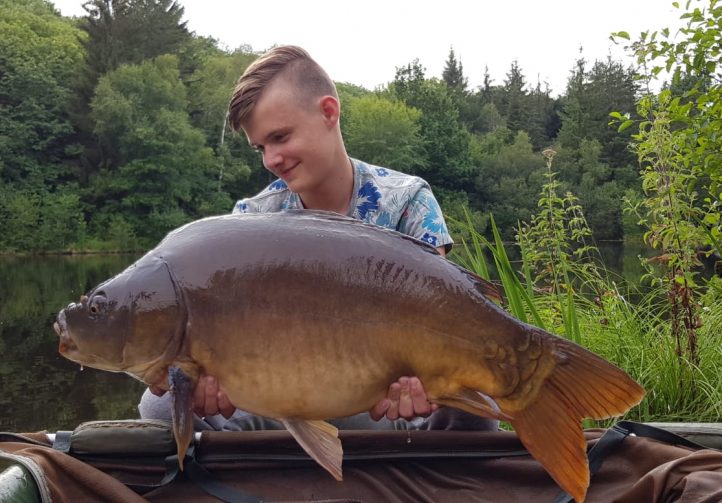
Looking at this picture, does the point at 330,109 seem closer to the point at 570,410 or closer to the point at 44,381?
the point at 570,410

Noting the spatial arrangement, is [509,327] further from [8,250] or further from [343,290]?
[8,250]

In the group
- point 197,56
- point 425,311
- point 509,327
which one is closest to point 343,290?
Result: point 425,311

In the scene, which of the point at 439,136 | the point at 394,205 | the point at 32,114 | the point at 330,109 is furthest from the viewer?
the point at 439,136

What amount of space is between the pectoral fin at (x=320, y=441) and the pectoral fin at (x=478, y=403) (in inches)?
9.5

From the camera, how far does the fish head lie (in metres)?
1.34

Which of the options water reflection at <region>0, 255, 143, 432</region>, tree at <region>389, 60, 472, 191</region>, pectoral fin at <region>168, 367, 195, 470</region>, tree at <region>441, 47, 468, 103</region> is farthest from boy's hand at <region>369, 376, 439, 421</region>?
tree at <region>441, 47, 468, 103</region>

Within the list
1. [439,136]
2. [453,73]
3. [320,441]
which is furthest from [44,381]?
[453,73]

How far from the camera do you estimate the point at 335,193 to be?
7.07 ft

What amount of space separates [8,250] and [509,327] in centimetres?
2374

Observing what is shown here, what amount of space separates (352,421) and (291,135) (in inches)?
32.1

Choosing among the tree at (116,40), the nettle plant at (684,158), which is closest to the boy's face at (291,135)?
the nettle plant at (684,158)

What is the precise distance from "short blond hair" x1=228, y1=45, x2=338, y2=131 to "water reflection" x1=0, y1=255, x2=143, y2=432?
4.00 metres

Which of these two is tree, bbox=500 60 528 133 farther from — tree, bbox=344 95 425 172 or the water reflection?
the water reflection

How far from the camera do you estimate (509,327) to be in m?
1.34
